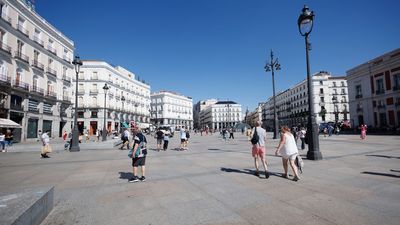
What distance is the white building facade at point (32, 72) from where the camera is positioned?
75.2ft

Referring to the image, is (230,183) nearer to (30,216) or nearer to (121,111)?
(30,216)

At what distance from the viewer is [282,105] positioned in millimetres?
88438

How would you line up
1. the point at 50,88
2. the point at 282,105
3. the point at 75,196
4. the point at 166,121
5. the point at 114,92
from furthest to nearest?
the point at 282,105
the point at 166,121
the point at 114,92
the point at 50,88
the point at 75,196

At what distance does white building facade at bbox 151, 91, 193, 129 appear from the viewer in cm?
8319

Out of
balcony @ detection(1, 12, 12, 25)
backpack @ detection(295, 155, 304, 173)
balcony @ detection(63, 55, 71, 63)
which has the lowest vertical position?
backpack @ detection(295, 155, 304, 173)

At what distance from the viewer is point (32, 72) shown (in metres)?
26.8

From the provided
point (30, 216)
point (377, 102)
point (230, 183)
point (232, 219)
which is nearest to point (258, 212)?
point (232, 219)

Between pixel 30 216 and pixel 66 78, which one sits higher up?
pixel 66 78

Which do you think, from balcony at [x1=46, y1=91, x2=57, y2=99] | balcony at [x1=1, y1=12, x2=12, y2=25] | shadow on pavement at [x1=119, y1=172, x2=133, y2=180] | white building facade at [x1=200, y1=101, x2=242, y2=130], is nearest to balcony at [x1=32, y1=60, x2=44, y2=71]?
balcony at [x1=46, y1=91, x2=57, y2=99]

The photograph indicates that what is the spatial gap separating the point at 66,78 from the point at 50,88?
3.97m

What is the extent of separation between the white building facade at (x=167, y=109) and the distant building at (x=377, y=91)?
57.1 m

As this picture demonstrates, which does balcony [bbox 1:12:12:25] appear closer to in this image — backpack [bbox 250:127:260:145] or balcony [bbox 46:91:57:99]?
balcony [bbox 46:91:57:99]

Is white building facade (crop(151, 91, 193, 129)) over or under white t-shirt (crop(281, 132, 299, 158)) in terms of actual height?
over

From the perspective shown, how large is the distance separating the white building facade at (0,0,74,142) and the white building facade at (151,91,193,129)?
160ft
